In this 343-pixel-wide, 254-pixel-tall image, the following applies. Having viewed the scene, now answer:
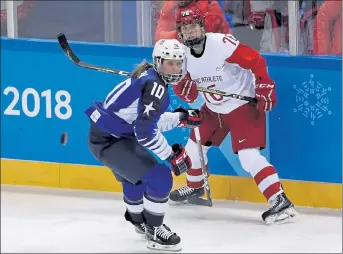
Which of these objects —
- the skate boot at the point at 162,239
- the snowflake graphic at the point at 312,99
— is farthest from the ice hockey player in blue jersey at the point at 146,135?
the snowflake graphic at the point at 312,99

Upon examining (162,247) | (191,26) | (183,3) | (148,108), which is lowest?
(162,247)

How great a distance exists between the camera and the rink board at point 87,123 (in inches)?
273

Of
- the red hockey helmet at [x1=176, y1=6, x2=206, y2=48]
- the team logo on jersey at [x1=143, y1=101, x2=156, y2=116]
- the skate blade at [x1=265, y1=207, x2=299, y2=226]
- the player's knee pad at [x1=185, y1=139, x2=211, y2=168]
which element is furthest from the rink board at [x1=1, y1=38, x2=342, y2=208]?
the team logo on jersey at [x1=143, y1=101, x2=156, y2=116]

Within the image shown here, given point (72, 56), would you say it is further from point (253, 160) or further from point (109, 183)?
point (253, 160)

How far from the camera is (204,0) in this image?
23.3 ft

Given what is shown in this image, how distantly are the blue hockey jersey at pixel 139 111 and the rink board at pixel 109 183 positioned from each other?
32.0 inches

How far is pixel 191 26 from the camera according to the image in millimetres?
6770

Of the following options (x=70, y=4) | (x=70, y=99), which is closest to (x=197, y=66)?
(x=70, y=99)

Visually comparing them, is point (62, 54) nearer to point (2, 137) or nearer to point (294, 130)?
point (2, 137)

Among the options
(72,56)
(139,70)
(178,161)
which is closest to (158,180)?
(178,161)

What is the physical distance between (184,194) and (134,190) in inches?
29.6

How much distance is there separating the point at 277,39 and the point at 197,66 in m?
0.45

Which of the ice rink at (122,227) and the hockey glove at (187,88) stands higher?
the hockey glove at (187,88)

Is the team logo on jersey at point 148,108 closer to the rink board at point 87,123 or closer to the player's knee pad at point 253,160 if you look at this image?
the player's knee pad at point 253,160
